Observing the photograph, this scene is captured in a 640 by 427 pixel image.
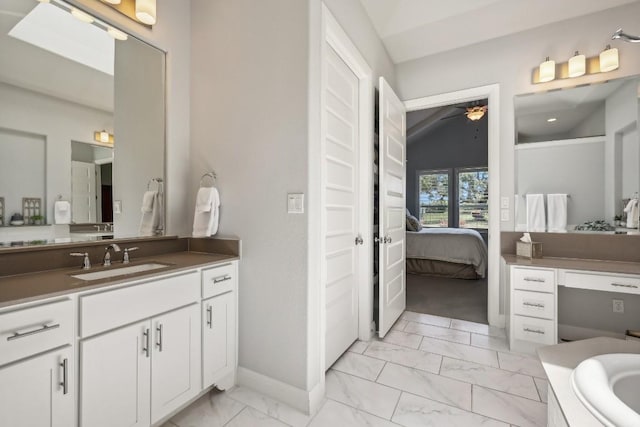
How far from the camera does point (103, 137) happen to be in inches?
69.6

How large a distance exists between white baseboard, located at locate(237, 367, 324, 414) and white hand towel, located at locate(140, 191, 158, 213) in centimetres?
125

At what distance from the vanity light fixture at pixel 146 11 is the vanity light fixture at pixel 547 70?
321 centimetres

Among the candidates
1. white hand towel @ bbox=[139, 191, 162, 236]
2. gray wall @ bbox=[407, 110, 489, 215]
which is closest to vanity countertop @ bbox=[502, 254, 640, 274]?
white hand towel @ bbox=[139, 191, 162, 236]

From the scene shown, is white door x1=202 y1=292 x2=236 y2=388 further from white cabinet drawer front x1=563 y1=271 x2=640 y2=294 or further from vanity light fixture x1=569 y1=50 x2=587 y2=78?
vanity light fixture x1=569 y1=50 x2=587 y2=78

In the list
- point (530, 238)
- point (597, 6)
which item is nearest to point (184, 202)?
point (530, 238)

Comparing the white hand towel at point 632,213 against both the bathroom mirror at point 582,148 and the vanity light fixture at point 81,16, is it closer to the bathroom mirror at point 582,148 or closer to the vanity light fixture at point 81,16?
the bathroom mirror at point 582,148

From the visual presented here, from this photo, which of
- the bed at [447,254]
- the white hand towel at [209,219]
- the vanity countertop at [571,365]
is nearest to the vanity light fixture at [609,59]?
the vanity countertop at [571,365]

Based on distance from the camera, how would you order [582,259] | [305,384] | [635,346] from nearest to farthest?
[635,346], [305,384], [582,259]

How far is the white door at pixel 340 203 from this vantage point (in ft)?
6.61

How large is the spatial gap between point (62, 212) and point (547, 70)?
3849 millimetres

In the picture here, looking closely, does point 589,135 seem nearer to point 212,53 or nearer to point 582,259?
point 582,259

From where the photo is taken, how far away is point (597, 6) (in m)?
2.38

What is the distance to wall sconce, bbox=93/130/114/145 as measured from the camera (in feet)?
5.70

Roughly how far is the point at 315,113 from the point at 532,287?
216 cm
